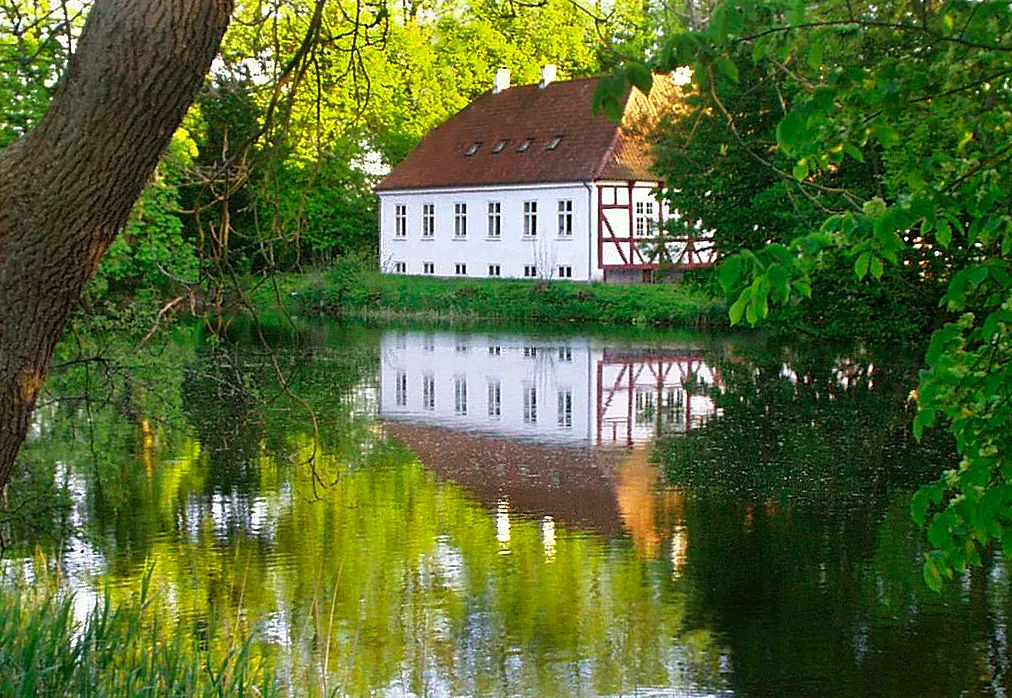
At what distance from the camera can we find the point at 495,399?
20.2m

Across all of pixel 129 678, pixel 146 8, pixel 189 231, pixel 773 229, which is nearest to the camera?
pixel 146 8

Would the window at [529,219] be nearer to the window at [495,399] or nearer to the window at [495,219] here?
the window at [495,219]

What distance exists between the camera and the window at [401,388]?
19833 mm

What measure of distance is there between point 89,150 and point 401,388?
17.9 metres

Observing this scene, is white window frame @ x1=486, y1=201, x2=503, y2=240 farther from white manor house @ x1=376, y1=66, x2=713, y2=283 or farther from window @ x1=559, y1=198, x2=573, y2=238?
window @ x1=559, y1=198, x2=573, y2=238

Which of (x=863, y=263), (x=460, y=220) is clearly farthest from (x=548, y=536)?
(x=460, y=220)

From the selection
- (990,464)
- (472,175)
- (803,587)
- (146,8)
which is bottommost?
(803,587)

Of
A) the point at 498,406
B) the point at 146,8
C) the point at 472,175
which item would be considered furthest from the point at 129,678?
the point at 472,175

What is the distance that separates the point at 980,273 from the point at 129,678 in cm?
314

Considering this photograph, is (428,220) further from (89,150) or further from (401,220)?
(89,150)

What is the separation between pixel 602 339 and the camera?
2950 centimetres

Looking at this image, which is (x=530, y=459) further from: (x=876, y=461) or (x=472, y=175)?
(x=472, y=175)

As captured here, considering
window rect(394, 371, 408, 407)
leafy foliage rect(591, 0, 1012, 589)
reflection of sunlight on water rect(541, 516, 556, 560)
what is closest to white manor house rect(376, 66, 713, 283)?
window rect(394, 371, 408, 407)

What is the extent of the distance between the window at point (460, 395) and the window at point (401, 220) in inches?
936
